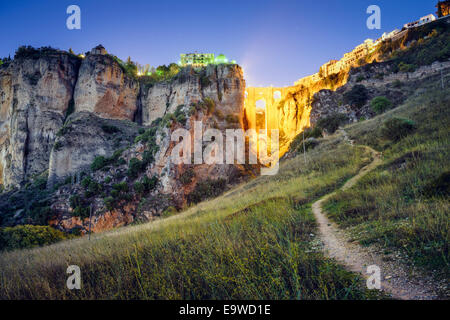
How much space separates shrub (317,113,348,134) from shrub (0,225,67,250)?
3062cm

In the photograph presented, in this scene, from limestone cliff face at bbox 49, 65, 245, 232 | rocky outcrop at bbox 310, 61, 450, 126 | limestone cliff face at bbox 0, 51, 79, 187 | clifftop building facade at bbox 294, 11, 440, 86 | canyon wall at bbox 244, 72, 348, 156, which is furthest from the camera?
clifftop building facade at bbox 294, 11, 440, 86

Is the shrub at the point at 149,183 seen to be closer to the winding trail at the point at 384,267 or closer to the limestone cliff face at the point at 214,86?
the limestone cliff face at the point at 214,86

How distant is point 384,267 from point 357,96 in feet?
119

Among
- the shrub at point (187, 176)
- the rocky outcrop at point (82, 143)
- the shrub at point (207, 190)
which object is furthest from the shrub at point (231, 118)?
the rocky outcrop at point (82, 143)

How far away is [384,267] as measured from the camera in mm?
2729

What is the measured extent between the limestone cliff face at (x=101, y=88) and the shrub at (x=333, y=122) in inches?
Result: 1375

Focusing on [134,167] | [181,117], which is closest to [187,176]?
[134,167]

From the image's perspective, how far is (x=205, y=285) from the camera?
8.92 feet

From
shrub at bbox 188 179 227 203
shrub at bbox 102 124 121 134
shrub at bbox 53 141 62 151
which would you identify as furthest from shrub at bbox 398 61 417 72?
shrub at bbox 53 141 62 151

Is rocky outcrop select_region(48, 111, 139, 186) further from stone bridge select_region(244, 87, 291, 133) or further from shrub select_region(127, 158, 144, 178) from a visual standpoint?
stone bridge select_region(244, 87, 291, 133)

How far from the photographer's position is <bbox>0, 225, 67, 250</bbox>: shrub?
37.0 ft

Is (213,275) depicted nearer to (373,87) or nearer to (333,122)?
(333,122)

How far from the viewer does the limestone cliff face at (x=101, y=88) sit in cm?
3731
